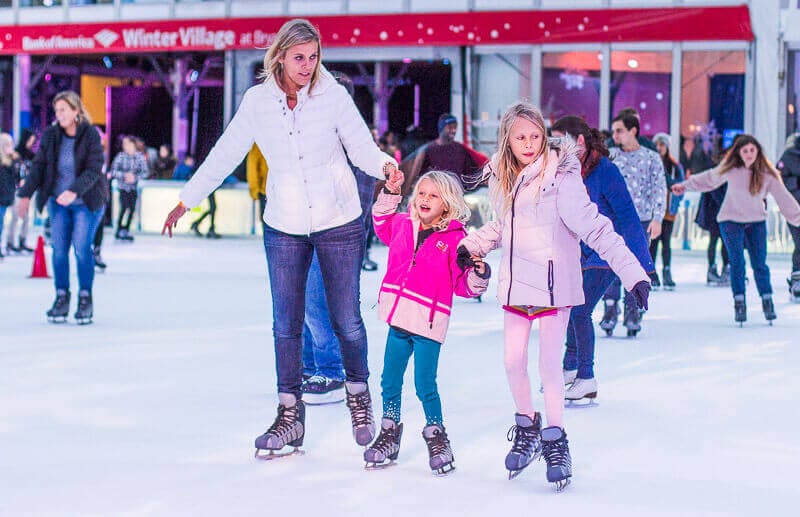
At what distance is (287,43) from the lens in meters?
5.01

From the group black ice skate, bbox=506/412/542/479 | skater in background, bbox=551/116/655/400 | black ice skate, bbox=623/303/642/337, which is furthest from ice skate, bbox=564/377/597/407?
→ black ice skate, bbox=623/303/642/337

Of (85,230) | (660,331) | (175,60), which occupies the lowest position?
(660,331)

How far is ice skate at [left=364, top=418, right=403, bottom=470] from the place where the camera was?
495 centimetres

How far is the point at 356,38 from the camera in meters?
22.8

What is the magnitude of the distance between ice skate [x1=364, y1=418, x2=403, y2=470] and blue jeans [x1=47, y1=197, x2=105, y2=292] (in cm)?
507

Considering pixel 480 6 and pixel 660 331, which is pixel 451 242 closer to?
pixel 660 331

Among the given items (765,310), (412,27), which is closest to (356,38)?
(412,27)

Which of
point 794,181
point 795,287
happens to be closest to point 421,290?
point 795,287

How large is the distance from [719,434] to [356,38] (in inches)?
700

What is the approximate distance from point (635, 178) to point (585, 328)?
2.86 m

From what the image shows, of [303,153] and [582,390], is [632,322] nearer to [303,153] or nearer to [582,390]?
[582,390]

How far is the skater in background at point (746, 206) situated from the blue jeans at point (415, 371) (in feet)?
18.7

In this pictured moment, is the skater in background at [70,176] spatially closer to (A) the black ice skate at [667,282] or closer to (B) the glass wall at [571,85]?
(A) the black ice skate at [667,282]

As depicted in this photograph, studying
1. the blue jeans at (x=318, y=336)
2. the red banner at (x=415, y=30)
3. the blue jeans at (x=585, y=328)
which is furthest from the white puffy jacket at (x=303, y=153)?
the red banner at (x=415, y=30)
